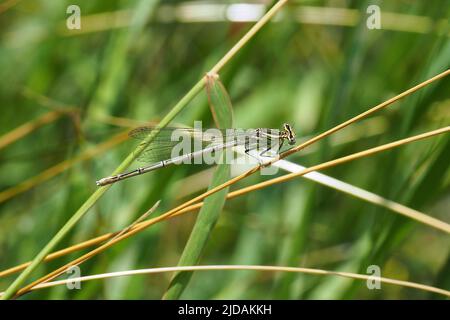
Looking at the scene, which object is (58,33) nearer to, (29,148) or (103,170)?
(29,148)

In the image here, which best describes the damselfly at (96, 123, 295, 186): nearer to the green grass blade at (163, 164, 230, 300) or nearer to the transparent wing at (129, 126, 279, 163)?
the transparent wing at (129, 126, 279, 163)

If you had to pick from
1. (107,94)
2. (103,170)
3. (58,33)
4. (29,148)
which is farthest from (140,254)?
(58,33)

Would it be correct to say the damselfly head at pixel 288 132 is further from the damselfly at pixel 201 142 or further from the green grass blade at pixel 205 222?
the green grass blade at pixel 205 222

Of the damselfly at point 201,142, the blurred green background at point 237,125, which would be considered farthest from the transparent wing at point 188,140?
the blurred green background at point 237,125

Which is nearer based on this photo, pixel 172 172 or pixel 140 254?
pixel 172 172

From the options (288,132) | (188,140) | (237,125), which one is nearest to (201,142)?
(188,140)

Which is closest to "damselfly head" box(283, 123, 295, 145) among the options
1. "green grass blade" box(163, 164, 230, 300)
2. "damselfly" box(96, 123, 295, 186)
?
"damselfly" box(96, 123, 295, 186)
